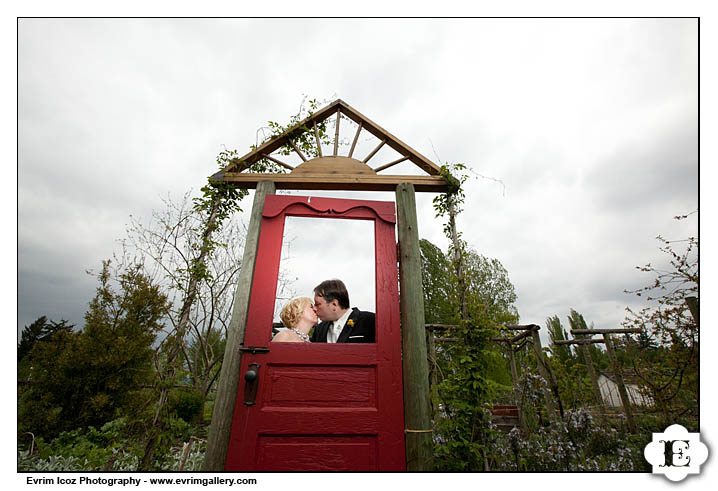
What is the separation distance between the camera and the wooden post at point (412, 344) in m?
2.08

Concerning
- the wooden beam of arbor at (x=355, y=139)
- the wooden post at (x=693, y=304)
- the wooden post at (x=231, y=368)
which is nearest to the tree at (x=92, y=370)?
the wooden post at (x=231, y=368)

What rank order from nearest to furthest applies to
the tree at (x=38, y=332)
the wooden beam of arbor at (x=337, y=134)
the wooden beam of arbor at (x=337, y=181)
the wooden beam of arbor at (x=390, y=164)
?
the wooden beam of arbor at (x=337, y=181)
the wooden beam of arbor at (x=390, y=164)
the wooden beam of arbor at (x=337, y=134)
the tree at (x=38, y=332)

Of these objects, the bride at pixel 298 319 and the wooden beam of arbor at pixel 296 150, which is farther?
the wooden beam of arbor at pixel 296 150

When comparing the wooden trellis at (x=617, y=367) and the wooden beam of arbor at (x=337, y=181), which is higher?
the wooden beam of arbor at (x=337, y=181)

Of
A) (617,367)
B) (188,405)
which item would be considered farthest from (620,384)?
(188,405)

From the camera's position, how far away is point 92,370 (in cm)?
343

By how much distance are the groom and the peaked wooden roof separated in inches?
46.5

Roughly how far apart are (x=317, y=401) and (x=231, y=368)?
76 centimetres

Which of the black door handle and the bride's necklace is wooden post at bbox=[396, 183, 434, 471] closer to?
the bride's necklace

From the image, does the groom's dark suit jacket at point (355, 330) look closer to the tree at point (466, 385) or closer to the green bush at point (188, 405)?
the tree at point (466, 385)

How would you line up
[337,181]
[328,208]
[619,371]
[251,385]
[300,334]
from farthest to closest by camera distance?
→ [619,371] → [337,181] → [328,208] → [300,334] → [251,385]

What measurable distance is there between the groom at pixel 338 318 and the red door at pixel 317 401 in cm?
9

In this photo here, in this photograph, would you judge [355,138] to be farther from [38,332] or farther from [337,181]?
[38,332]

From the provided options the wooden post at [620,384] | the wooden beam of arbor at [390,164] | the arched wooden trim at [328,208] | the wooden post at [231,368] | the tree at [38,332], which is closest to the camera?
the wooden post at [231,368]
